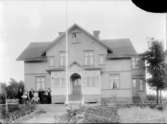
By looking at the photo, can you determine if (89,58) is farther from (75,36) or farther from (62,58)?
(62,58)

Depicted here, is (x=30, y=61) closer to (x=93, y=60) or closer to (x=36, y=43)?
(x=36, y=43)

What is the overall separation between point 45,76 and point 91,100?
458 cm

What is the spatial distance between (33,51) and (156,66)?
1057 cm

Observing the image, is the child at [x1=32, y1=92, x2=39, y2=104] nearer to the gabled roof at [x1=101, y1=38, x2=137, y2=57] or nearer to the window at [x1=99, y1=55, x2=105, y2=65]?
the window at [x1=99, y1=55, x2=105, y2=65]

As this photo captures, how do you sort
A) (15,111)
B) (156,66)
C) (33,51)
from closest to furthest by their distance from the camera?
(15,111) < (156,66) < (33,51)

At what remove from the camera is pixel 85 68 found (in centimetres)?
2145

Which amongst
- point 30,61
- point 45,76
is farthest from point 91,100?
point 30,61

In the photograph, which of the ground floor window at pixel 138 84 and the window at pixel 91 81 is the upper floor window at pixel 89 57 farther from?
the ground floor window at pixel 138 84

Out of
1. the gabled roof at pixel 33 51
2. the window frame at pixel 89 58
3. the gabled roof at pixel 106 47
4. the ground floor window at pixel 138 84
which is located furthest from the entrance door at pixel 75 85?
the ground floor window at pixel 138 84

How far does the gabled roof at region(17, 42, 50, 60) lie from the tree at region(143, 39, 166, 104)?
30.2ft

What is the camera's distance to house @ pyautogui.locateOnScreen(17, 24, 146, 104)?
2128 cm

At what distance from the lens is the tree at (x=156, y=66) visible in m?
20.9

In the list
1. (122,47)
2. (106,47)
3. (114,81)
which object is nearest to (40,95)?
(114,81)

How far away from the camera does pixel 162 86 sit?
21.1 metres
